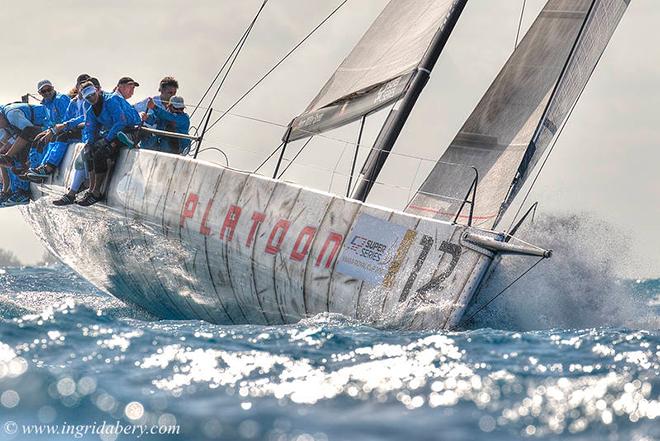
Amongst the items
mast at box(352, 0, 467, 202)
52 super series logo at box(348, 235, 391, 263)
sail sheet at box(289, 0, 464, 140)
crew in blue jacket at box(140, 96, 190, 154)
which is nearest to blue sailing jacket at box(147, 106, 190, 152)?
crew in blue jacket at box(140, 96, 190, 154)

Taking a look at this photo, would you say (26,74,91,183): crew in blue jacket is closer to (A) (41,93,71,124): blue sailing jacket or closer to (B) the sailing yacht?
(A) (41,93,71,124): blue sailing jacket

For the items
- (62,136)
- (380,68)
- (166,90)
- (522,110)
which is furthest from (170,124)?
(522,110)

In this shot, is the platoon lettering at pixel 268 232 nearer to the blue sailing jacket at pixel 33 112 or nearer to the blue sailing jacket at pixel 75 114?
the blue sailing jacket at pixel 75 114

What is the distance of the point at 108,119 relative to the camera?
378 inches

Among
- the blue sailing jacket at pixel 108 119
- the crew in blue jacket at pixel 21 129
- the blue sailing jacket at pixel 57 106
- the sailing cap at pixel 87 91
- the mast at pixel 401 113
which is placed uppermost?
the mast at pixel 401 113

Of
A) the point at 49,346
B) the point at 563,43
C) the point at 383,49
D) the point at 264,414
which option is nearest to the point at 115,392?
the point at 264,414

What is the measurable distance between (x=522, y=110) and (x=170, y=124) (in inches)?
151

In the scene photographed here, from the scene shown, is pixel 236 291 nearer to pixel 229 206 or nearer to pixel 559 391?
pixel 229 206

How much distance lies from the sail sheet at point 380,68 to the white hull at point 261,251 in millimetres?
944

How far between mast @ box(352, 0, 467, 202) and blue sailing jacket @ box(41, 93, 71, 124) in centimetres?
490

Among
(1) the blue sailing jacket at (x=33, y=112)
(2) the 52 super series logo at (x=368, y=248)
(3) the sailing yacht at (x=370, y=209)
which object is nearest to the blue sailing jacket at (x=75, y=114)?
(1) the blue sailing jacket at (x=33, y=112)

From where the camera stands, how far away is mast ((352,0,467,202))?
8.20 metres

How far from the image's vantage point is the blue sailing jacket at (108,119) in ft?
31.3

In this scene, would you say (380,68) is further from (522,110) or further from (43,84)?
(43,84)
